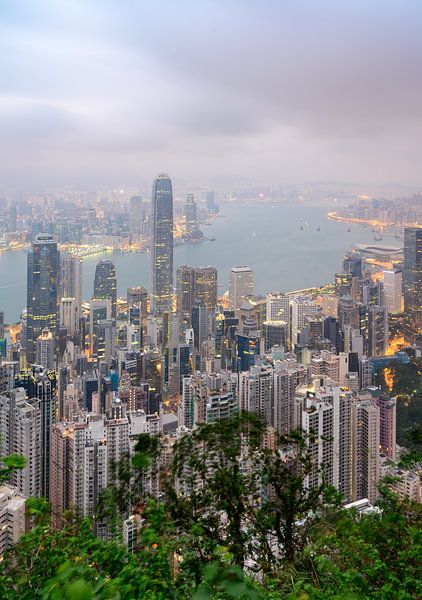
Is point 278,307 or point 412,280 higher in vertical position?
point 412,280

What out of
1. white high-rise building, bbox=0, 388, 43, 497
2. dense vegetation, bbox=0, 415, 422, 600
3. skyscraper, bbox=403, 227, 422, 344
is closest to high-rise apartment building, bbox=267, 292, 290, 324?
skyscraper, bbox=403, 227, 422, 344

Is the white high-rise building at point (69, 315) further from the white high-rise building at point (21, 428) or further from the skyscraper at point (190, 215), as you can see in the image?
the white high-rise building at point (21, 428)

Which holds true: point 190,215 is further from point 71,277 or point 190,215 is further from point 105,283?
point 71,277

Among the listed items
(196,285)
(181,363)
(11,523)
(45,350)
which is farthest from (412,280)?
(11,523)

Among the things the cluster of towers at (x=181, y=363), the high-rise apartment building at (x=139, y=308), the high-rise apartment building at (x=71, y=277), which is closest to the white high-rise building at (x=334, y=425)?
the cluster of towers at (x=181, y=363)

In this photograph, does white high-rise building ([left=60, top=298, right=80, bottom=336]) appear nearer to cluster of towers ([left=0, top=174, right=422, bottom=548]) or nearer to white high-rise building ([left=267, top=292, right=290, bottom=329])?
cluster of towers ([left=0, top=174, right=422, bottom=548])
